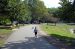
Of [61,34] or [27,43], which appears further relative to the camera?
[61,34]

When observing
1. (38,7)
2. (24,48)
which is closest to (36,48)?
(24,48)

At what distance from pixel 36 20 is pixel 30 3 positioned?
11182mm

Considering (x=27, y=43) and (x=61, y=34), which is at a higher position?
(x=27, y=43)

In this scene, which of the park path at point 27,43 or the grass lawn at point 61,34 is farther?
the grass lawn at point 61,34

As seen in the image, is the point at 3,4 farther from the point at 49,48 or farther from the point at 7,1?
the point at 49,48

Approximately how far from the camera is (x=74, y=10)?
30141 mm

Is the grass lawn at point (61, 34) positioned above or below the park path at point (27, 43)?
below

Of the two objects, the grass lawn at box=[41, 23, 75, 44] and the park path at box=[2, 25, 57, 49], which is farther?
the grass lawn at box=[41, 23, 75, 44]

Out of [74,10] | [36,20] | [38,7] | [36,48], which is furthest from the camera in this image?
[36,20]

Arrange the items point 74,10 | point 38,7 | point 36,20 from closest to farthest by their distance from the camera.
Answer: point 74,10 → point 38,7 → point 36,20

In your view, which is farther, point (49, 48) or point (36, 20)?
point (36, 20)

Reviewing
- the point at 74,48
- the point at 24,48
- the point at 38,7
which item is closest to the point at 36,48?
the point at 24,48

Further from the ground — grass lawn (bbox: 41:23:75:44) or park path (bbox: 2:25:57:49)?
park path (bbox: 2:25:57:49)

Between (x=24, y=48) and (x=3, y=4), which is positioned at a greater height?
(x=3, y=4)
